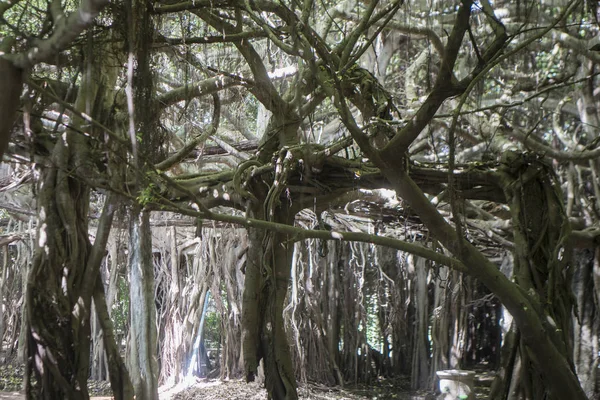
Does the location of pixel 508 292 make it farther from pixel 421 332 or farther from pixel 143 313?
pixel 421 332

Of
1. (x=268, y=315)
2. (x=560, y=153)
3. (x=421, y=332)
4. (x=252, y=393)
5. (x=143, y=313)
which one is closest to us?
(x=268, y=315)

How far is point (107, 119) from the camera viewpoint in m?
4.30

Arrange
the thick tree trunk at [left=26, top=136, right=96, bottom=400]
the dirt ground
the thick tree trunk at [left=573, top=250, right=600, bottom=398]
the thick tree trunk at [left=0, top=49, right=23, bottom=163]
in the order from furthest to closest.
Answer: the dirt ground → the thick tree trunk at [left=573, top=250, right=600, bottom=398] → the thick tree trunk at [left=26, top=136, right=96, bottom=400] → the thick tree trunk at [left=0, top=49, right=23, bottom=163]

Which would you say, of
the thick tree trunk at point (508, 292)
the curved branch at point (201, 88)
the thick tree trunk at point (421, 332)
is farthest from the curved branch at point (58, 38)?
the thick tree trunk at point (421, 332)

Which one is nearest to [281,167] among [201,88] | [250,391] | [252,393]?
[201,88]

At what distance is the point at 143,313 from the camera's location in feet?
18.1

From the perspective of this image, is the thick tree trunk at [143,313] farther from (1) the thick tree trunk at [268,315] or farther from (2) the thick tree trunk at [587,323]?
(2) the thick tree trunk at [587,323]

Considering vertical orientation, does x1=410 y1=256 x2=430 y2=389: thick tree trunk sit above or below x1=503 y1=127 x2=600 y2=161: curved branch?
below

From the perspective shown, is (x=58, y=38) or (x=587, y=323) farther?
(x=587, y=323)

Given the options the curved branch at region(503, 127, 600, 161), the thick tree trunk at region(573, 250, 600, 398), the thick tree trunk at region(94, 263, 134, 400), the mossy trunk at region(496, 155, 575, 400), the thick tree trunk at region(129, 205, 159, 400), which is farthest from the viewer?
the thick tree trunk at region(573, 250, 600, 398)

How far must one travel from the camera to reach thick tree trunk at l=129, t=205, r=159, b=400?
5504 millimetres

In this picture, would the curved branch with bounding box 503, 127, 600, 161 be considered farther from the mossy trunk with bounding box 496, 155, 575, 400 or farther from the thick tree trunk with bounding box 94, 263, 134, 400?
the thick tree trunk with bounding box 94, 263, 134, 400

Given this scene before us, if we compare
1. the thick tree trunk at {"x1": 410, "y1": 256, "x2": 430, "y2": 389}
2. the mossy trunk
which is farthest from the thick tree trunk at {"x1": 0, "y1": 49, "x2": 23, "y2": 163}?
the thick tree trunk at {"x1": 410, "y1": 256, "x2": 430, "y2": 389}

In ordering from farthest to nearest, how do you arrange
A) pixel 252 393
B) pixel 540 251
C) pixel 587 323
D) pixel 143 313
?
pixel 252 393, pixel 587 323, pixel 143 313, pixel 540 251
